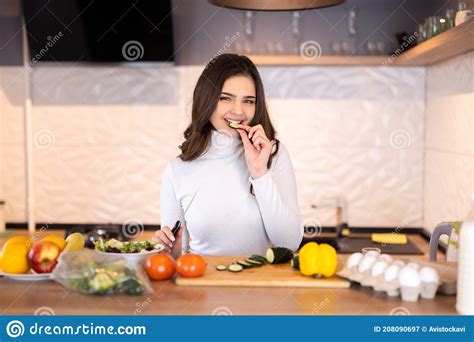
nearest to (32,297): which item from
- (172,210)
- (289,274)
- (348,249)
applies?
(289,274)

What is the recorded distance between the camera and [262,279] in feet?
4.44

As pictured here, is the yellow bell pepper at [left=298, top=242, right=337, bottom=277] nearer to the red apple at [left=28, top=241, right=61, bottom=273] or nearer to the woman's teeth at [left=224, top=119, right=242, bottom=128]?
the woman's teeth at [left=224, top=119, right=242, bottom=128]

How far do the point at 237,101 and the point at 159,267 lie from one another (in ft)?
2.07

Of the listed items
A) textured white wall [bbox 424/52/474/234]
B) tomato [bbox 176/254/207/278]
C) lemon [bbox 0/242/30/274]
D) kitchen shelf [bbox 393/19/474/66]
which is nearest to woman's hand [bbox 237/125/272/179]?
tomato [bbox 176/254/207/278]

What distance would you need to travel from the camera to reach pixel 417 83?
326cm

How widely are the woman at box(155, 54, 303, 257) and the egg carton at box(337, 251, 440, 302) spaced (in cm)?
43

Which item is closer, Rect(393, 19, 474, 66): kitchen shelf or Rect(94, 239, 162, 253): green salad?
Rect(94, 239, 162, 253): green salad

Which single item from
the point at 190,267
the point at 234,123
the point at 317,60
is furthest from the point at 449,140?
the point at 190,267

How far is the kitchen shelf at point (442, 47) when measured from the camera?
213 centimetres

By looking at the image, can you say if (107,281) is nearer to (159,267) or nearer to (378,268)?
(159,267)

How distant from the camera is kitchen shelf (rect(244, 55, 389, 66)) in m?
3.04

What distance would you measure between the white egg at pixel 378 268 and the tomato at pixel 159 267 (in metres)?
0.46
